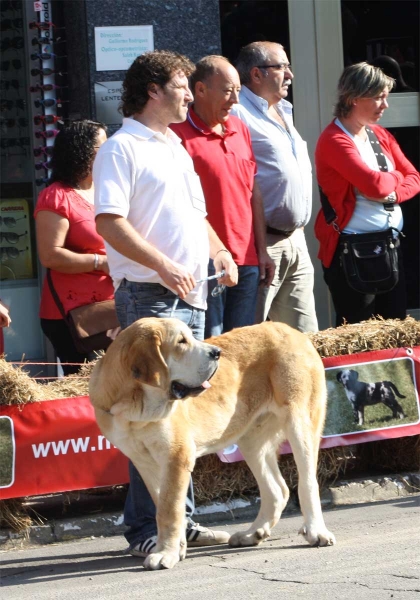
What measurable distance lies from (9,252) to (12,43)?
5.12ft

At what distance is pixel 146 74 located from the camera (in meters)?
5.22

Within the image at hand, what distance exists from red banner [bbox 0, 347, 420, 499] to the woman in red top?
73 centimetres

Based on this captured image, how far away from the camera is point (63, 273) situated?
651 centimetres

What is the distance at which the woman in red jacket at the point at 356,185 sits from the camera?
280 inches

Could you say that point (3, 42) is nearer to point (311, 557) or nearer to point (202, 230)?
point (202, 230)

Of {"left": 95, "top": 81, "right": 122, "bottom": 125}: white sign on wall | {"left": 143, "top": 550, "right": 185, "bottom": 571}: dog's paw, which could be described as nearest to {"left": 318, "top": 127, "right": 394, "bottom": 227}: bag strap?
{"left": 95, "top": 81, "right": 122, "bottom": 125}: white sign on wall

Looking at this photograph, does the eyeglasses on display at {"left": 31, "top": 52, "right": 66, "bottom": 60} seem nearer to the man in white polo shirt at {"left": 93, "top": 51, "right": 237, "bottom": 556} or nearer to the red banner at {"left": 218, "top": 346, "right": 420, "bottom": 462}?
the man in white polo shirt at {"left": 93, "top": 51, "right": 237, "bottom": 556}

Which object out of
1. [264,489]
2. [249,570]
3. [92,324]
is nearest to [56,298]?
[92,324]

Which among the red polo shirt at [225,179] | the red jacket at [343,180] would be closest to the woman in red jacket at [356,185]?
the red jacket at [343,180]

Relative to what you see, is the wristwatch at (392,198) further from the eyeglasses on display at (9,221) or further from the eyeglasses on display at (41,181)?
the eyeglasses on display at (9,221)

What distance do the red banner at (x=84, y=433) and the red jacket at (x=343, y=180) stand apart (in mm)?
1128

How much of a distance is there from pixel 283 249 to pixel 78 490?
1.93 meters

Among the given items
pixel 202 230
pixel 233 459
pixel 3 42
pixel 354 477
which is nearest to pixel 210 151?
pixel 202 230

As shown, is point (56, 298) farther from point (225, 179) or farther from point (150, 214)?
point (150, 214)
